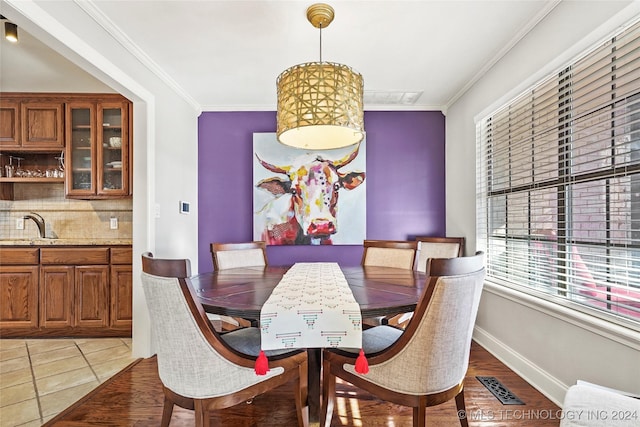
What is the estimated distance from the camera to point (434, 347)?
1.19 metres

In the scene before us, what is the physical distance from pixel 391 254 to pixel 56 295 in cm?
306

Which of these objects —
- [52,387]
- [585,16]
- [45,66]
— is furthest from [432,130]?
[52,387]

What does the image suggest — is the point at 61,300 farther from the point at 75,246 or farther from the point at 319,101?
the point at 319,101

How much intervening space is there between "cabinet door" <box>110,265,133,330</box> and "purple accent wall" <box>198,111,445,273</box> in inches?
33.4

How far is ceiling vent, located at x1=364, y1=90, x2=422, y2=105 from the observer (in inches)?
128

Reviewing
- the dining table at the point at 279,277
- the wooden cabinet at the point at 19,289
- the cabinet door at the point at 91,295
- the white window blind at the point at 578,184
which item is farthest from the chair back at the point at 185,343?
the wooden cabinet at the point at 19,289

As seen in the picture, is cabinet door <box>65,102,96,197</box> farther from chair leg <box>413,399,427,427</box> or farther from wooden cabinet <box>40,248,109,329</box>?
chair leg <box>413,399,427,427</box>

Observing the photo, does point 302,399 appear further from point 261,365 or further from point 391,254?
point 391,254

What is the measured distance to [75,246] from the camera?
2.88m

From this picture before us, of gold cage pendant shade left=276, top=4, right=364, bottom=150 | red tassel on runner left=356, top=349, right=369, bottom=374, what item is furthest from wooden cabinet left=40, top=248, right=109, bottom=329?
red tassel on runner left=356, top=349, right=369, bottom=374

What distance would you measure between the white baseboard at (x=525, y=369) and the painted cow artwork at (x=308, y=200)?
5.74 feet

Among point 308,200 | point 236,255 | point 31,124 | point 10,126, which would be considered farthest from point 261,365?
point 10,126

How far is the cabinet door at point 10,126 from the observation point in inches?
119

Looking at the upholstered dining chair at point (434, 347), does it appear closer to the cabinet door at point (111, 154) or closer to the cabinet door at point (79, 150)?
the cabinet door at point (111, 154)
